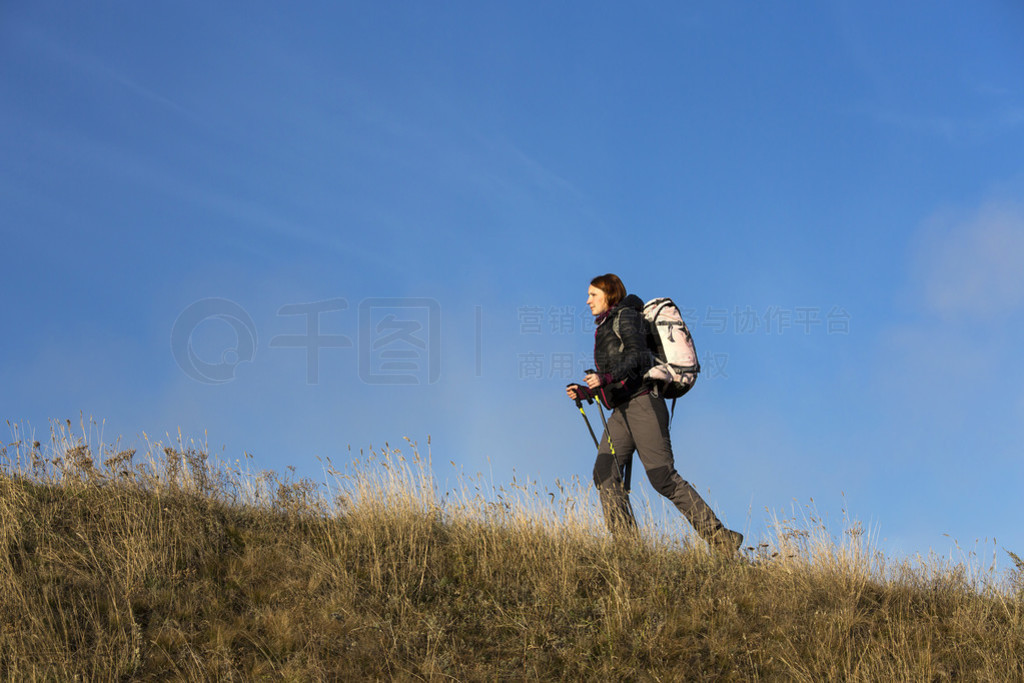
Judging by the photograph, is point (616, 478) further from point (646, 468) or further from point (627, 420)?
point (627, 420)

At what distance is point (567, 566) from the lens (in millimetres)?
6227

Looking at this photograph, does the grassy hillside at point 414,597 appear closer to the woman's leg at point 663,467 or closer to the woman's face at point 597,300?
the woman's leg at point 663,467

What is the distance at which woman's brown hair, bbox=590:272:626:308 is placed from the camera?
712 centimetres

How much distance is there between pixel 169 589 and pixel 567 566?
10.4 feet

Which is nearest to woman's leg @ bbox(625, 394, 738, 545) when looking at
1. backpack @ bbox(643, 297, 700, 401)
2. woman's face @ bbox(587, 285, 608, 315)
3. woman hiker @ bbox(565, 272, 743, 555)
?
woman hiker @ bbox(565, 272, 743, 555)

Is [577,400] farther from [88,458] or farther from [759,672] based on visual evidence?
[88,458]

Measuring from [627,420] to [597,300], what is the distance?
1180mm

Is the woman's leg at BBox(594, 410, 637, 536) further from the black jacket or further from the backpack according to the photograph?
the backpack

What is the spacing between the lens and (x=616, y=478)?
6.99 m

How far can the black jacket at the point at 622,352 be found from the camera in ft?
22.0

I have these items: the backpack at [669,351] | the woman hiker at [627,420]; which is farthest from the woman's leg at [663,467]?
the backpack at [669,351]

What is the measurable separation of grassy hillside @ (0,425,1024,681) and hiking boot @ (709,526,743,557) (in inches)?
6.6

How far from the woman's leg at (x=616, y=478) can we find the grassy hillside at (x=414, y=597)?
180 mm

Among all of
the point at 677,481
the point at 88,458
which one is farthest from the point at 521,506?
the point at 88,458
